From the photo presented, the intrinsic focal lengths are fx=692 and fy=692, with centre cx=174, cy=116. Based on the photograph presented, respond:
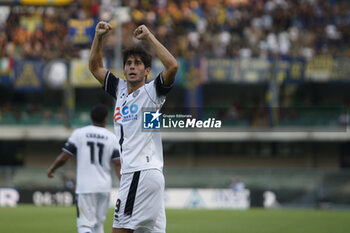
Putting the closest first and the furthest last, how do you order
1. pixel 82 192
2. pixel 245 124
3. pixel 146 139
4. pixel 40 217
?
pixel 146 139 < pixel 82 192 < pixel 40 217 < pixel 245 124

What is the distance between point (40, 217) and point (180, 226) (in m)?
4.91

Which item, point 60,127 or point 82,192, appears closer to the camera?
point 82,192

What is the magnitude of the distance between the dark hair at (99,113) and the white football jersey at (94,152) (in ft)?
0.49

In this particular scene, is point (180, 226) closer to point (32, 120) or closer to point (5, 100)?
point (32, 120)

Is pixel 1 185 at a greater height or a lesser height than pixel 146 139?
lesser

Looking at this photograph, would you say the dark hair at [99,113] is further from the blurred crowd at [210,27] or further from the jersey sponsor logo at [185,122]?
the blurred crowd at [210,27]

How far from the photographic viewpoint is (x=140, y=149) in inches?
250

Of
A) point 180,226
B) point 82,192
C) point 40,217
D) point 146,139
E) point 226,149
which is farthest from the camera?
point 226,149

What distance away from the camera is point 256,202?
27.4 m

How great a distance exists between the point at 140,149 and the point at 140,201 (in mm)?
474

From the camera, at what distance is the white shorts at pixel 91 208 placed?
9.41 meters

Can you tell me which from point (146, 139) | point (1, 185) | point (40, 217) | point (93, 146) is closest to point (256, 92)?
point (1, 185)

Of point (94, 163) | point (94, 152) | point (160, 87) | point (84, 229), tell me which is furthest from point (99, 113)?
point (160, 87)

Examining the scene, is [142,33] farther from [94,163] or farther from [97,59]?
[94,163]
